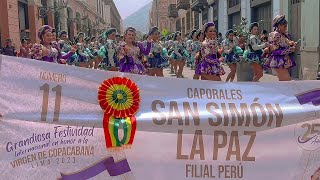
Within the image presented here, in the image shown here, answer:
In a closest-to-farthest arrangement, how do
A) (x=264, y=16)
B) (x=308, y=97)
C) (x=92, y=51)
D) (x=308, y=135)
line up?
(x=308, y=135), (x=308, y=97), (x=264, y=16), (x=92, y=51)

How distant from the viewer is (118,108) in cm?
336

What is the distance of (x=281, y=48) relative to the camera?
8.26 m

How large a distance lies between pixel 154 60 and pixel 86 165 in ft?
27.4

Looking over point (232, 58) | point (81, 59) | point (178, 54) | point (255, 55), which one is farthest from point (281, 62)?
point (81, 59)

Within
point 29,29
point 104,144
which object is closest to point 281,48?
point 104,144

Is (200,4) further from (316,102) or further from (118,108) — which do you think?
(118,108)

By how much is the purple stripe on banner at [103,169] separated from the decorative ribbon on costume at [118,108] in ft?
→ 0.38

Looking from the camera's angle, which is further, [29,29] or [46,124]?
[29,29]

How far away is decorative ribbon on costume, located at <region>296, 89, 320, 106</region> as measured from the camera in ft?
11.5

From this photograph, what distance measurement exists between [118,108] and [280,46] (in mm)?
5616

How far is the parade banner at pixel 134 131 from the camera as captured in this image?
329 centimetres

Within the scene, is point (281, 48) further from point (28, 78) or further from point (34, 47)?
point (28, 78)

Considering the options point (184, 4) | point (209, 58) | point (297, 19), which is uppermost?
point (184, 4)

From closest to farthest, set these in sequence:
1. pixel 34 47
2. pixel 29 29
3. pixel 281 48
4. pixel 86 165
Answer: pixel 86 165 < pixel 34 47 < pixel 281 48 < pixel 29 29
